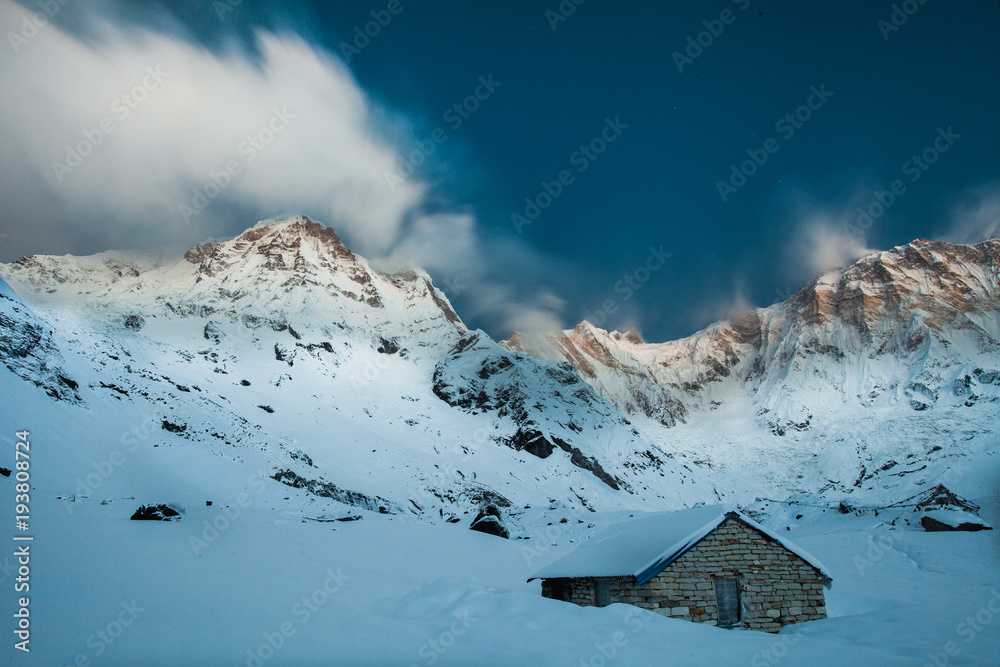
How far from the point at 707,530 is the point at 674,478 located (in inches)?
2877

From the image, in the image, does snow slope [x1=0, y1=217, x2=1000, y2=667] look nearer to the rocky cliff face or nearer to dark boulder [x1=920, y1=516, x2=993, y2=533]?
dark boulder [x1=920, y1=516, x2=993, y2=533]

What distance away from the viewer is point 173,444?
32031mm

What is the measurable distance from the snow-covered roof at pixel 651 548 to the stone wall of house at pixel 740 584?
0.68 ft

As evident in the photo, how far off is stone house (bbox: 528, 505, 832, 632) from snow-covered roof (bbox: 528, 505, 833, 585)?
3 centimetres

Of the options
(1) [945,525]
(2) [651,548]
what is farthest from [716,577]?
(1) [945,525]

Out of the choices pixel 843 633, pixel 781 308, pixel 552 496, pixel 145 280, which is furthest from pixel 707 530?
pixel 781 308

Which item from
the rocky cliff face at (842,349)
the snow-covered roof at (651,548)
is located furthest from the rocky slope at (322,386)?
the rocky cliff face at (842,349)

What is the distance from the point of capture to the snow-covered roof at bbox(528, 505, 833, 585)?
40.7 feet

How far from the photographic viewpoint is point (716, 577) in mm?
12641

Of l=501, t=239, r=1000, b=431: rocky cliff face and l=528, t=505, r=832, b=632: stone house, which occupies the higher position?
l=501, t=239, r=1000, b=431: rocky cliff face

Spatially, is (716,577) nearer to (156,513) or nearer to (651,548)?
(651,548)

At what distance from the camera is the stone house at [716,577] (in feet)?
40.3

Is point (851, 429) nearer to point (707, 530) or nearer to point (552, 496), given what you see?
point (552, 496)

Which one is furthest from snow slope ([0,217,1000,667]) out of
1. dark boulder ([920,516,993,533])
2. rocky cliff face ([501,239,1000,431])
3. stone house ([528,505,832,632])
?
rocky cliff face ([501,239,1000,431])
